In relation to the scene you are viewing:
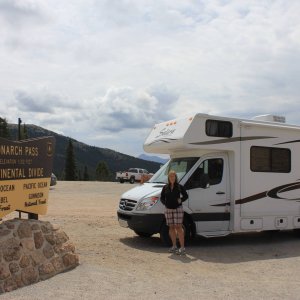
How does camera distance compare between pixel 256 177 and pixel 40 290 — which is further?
pixel 256 177

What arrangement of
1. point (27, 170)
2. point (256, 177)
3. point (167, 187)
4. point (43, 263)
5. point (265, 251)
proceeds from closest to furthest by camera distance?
point (43, 263) → point (27, 170) → point (167, 187) → point (265, 251) → point (256, 177)

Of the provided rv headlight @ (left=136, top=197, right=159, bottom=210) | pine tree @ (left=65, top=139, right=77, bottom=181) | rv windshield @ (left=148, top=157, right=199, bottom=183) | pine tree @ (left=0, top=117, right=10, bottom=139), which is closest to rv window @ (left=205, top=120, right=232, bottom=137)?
rv windshield @ (left=148, top=157, right=199, bottom=183)

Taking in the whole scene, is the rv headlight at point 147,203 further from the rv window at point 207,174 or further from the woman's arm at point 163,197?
the rv window at point 207,174

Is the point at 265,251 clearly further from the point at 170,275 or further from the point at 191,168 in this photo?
the point at 170,275

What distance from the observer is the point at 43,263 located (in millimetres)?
7410

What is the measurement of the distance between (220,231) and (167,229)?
1.28 meters

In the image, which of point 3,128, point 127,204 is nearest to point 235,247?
point 127,204

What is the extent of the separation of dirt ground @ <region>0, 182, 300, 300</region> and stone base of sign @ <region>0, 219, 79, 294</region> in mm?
171

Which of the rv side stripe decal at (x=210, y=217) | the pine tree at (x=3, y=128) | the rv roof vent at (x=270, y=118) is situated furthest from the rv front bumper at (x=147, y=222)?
the pine tree at (x=3, y=128)

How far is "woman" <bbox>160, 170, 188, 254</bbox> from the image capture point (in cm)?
985

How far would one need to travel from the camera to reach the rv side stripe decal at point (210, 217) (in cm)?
1075

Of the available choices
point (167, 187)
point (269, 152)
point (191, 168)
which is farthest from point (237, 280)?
point (269, 152)

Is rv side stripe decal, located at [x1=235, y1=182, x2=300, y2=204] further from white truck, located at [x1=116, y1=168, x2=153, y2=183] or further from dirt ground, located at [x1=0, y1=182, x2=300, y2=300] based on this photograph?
white truck, located at [x1=116, y1=168, x2=153, y2=183]

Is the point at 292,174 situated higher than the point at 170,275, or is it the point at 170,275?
the point at 292,174
